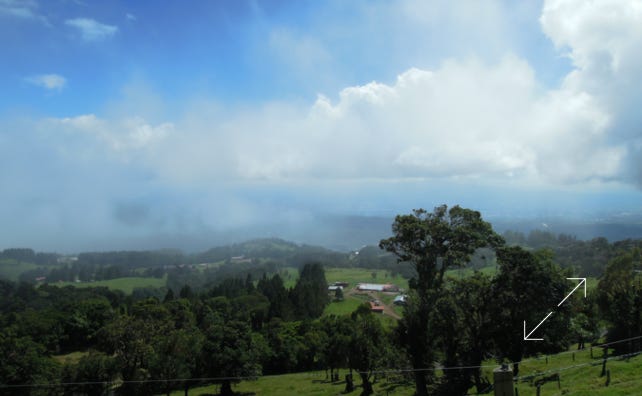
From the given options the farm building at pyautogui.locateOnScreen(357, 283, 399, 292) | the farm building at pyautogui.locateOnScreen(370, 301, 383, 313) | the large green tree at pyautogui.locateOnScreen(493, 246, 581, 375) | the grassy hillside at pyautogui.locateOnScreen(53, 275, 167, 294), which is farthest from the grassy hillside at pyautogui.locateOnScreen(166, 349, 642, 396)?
the grassy hillside at pyautogui.locateOnScreen(53, 275, 167, 294)

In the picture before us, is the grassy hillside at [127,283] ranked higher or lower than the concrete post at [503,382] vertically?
lower

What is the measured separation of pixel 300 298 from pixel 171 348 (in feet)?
127

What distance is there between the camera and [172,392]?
34.7 meters

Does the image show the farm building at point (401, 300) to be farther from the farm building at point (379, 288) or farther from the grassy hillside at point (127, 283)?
the grassy hillside at point (127, 283)

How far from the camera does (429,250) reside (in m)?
21.7

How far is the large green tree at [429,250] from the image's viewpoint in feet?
69.1

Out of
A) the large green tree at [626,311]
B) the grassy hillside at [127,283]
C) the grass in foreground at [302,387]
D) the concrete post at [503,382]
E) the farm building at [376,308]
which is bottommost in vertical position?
the grassy hillside at [127,283]

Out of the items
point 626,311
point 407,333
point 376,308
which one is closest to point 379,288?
point 376,308

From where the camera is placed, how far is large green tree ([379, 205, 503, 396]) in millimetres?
21062

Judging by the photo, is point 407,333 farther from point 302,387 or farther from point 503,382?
point 503,382

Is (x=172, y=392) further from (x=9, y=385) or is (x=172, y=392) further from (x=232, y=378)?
(x=9, y=385)

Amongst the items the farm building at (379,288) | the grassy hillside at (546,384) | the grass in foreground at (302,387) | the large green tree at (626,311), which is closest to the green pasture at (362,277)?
the farm building at (379,288)

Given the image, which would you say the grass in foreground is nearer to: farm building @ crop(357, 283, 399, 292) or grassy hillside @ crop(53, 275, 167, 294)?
farm building @ crop(357, 283, 399, 292)

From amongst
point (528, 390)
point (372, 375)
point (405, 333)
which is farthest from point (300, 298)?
point (528, 390)
